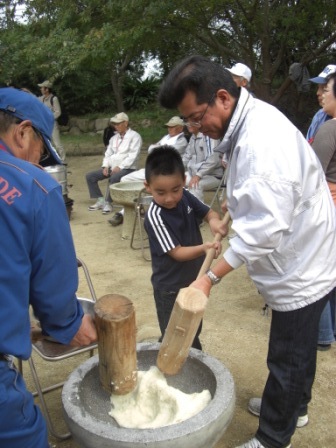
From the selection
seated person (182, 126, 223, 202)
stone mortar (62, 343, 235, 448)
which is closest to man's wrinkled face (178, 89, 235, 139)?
stone mortar (62, 343, 235, 448)

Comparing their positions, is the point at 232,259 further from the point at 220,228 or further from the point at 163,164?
the point at 163,164

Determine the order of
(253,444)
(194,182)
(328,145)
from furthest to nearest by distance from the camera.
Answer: (194,182) < (328,145) < (253,444)

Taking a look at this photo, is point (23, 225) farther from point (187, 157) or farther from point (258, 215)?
point (187, 157)

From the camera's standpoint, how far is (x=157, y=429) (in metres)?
1.68

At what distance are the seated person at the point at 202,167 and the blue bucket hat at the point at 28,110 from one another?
445 centimetres

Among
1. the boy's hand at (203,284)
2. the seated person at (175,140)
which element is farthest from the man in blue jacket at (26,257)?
the seated person at (175,140)

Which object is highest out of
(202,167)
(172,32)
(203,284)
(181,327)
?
(172,32)

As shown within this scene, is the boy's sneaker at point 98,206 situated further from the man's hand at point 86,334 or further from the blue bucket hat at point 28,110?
the blue bucket hat at point 28,110

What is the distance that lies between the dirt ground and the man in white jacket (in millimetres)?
570

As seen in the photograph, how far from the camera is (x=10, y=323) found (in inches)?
56.3

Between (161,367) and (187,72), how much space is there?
126 centimetres

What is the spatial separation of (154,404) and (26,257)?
982mm

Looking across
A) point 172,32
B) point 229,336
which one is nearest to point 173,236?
point 229,336

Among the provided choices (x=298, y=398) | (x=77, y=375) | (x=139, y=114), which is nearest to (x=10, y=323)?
(x=77, y=375)
